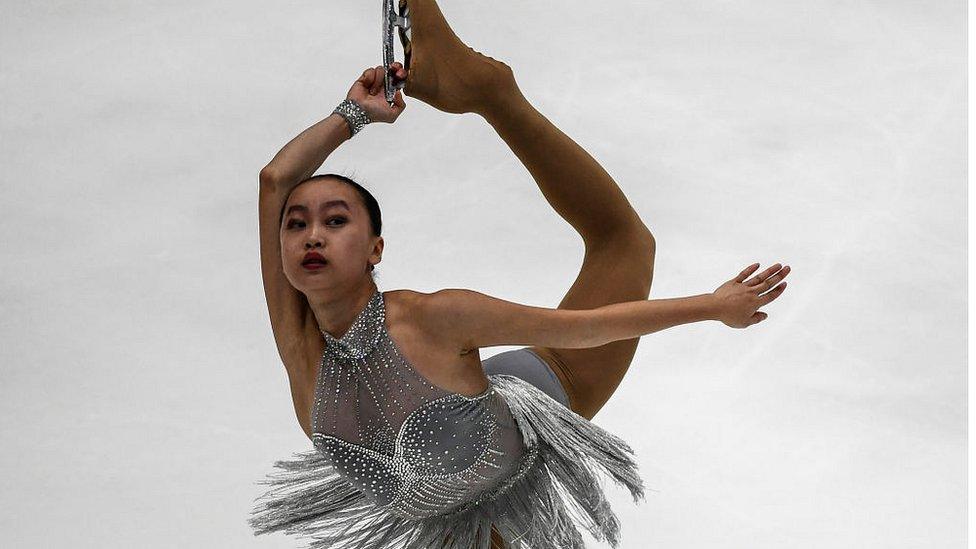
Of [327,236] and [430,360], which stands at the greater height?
[327,236]

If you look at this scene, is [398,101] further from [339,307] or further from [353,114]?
[339,307]

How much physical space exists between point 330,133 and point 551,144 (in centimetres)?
76

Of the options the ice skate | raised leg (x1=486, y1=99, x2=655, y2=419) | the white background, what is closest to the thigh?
raised leg (x1=486, y1=99, x2=655, y2=419)

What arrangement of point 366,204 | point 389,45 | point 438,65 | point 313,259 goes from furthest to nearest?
point 438,65 < point 389,45 < point 366,204 < point 313,259

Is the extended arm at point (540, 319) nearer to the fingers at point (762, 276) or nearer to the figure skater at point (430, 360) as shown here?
the figure skater at point (430, 360)

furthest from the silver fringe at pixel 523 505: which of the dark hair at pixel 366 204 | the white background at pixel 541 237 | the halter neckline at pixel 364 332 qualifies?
the white background at pixel 541 237

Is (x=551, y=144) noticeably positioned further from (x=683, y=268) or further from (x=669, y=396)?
(x=683, y=268)

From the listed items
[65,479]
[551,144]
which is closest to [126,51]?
[65,479]

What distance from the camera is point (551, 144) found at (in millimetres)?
3803

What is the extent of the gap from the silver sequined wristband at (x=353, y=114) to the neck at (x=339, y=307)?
0.40m

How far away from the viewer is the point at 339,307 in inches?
123

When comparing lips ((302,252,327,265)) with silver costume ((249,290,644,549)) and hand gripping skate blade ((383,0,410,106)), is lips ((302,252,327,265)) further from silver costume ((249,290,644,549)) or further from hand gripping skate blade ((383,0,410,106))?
hand gripping skate blade ((383,0,410,106))

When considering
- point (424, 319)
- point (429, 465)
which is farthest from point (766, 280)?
point (429, 465)

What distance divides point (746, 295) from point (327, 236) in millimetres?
918
